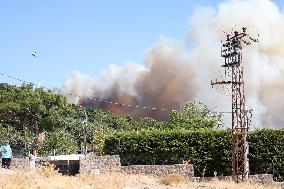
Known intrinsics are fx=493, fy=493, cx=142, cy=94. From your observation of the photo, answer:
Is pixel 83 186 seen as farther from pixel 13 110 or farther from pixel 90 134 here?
pixel 90 134

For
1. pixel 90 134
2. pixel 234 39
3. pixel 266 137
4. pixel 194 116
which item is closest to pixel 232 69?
pixel 234 39

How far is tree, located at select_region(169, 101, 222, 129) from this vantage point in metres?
49.5

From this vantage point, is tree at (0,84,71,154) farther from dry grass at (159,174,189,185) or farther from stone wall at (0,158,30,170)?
dry grass at (159,174,189,185)

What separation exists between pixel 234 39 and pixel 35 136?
37.5 metres

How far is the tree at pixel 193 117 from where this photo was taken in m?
49.5

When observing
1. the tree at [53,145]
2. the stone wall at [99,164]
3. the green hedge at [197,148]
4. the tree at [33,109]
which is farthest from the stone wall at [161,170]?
the tree at [53,145]

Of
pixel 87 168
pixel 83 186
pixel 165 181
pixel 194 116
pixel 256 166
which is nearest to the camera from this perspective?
pixel 83 186

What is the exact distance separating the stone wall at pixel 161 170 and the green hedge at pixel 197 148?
3.66 meters

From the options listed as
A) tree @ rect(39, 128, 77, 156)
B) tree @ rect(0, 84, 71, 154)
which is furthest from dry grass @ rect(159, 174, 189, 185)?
tree @ rect(39, 128, 77, 156)

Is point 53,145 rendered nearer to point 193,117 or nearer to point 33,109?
point 33,109

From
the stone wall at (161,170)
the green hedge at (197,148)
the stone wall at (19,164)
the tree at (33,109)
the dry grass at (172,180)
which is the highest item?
the tree at (33,109)

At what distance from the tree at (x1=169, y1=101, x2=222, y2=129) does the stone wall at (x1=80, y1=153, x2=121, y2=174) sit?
14262 mm

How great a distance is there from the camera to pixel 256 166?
116 ft

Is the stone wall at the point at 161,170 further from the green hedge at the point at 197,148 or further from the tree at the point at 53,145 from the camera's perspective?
the tree at the point at 53,145
